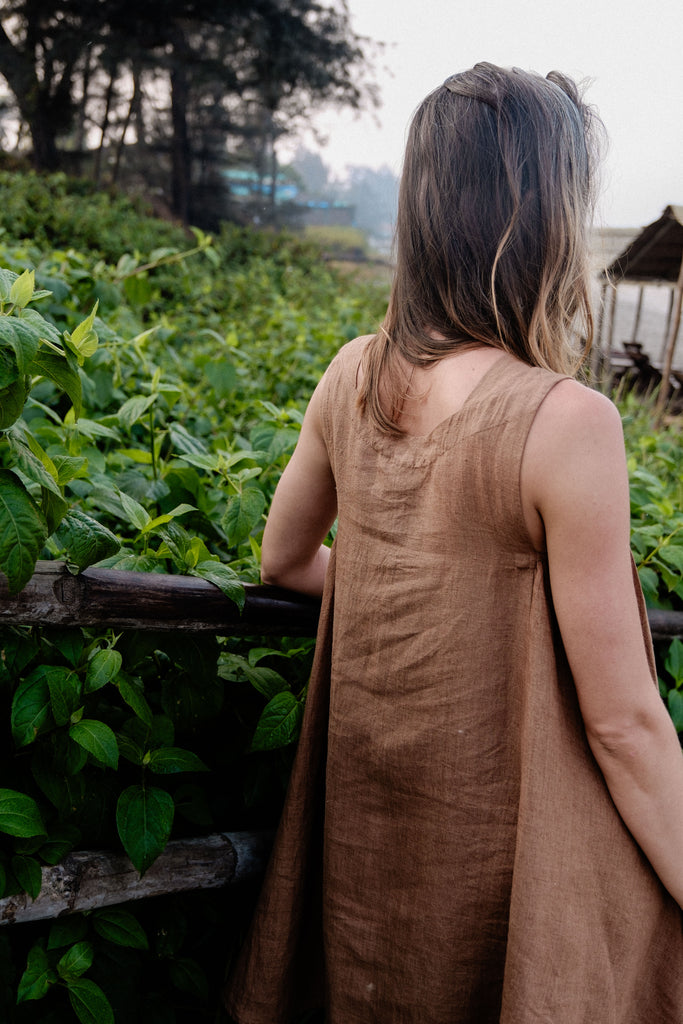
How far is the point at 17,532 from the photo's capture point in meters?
1.03

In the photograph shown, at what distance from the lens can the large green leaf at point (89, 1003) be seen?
4.37ft

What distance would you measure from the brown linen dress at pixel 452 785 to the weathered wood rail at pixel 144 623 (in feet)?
0.43

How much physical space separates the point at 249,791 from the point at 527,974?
64 centimetres

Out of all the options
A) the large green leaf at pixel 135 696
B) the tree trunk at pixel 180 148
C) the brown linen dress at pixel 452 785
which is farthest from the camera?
the tree trunk at pixel 180 148

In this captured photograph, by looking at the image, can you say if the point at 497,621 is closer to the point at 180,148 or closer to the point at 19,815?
the point at 19,815

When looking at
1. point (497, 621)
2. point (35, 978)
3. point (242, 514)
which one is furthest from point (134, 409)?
point (35, 978)

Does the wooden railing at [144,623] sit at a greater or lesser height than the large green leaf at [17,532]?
lesser

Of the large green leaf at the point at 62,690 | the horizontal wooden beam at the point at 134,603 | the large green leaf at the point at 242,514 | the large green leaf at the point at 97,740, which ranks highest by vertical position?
the large green leaf at the point at 242,514

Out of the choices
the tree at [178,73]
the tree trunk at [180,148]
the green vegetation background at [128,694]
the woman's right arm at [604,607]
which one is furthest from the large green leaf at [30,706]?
the tree trunk at [180,148]

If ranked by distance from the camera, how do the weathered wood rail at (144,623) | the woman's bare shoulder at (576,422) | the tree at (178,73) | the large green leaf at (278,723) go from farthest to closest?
the tree at (178,73), the large green leaf at (278,723), the weathered wood rail at (144,623), the woman's bare shoulder at (576,422)

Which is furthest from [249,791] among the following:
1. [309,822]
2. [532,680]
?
[532,680]

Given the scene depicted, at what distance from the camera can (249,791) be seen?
61.9 inches

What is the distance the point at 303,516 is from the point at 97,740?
498 mm

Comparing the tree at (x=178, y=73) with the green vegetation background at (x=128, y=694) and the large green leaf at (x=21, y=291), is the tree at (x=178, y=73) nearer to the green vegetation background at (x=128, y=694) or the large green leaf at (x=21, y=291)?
the green vegetation background at (x=128, y=694)
